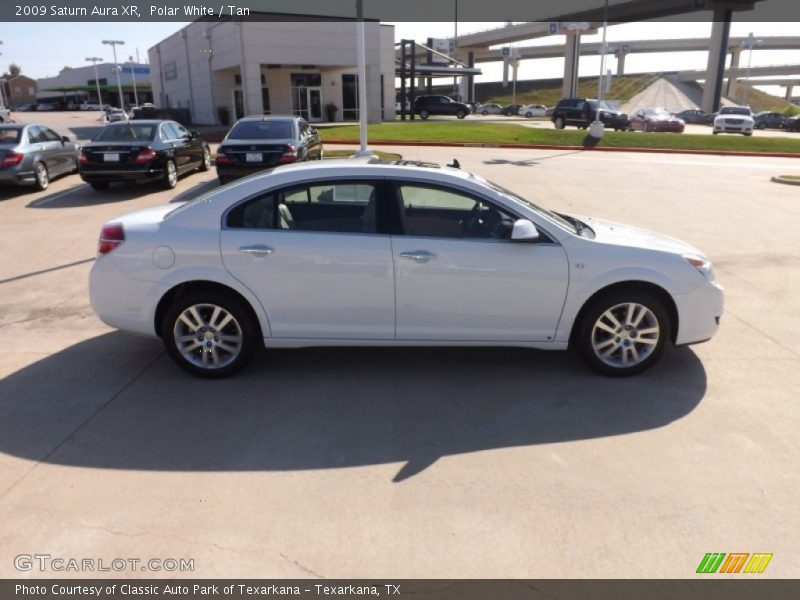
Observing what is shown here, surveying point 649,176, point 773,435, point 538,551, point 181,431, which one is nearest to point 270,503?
point 181,431

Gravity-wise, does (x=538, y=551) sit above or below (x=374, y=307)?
below

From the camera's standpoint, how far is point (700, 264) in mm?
4680

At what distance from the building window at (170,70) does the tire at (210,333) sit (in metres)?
51.0

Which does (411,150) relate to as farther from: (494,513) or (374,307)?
(494,513)

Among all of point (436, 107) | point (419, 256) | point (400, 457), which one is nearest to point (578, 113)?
point (436, 107)

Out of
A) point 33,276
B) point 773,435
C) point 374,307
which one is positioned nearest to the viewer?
point 773,435

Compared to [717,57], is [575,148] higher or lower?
lower

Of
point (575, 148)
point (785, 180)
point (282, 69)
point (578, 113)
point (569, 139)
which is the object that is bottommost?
point (785, 180)

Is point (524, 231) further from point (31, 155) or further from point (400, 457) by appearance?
point (31, 155)

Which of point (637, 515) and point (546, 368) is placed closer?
point (637, 515)

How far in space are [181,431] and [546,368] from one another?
110 inches

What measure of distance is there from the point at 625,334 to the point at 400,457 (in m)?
2.08

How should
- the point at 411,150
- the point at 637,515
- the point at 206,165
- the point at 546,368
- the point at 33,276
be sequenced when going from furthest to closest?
the point at 411,150, the point at 206,165, the point at 33,276, the point at 546,368, the point at 637,515

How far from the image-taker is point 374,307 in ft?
14.8
